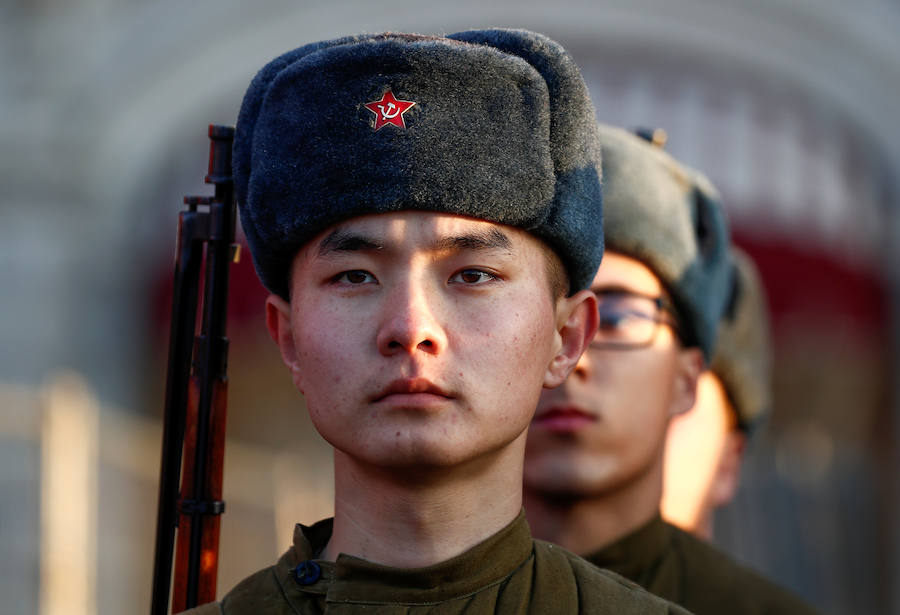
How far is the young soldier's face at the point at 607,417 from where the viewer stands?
141 inches

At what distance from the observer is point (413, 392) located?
8.33 feet

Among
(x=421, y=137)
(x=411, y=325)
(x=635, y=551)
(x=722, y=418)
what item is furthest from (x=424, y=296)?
(x=722, y=418)

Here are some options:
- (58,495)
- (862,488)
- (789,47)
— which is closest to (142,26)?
(789,47)

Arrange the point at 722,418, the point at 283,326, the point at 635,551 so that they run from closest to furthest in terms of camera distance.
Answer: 1. the point at 283,326
2. the point at 635,551
3. the point at 722,418

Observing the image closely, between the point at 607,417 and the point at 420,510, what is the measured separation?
106 cm

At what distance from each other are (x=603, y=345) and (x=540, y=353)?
105 centimetres

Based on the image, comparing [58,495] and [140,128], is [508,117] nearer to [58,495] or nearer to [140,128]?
[58,495]

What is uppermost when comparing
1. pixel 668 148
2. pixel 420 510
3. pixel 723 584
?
pixel 668 148

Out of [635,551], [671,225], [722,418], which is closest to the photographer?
[635,551]

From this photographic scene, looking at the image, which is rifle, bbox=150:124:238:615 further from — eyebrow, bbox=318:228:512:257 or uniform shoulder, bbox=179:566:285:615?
eyebrow, bbox=318:228:512:257

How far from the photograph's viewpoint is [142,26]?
12117mm

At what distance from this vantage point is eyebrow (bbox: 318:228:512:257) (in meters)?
2.62

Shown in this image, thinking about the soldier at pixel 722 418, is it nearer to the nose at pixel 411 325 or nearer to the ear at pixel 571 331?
the ear at pixel 571 331

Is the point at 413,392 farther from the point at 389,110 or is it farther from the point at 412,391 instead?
the point at 389,110
